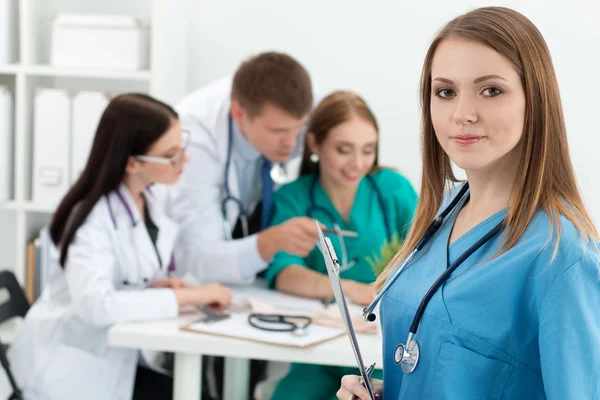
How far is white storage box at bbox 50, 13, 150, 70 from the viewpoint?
115 inches

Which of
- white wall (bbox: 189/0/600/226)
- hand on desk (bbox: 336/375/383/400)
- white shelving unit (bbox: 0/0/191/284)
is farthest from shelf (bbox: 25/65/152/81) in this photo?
hand on desk (bbox: 336/375/383/400)

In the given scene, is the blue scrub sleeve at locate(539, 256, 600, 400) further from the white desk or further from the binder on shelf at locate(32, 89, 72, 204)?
the binder on shelf at locate(32, 89, 72, 204)

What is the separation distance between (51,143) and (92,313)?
116 centimetres

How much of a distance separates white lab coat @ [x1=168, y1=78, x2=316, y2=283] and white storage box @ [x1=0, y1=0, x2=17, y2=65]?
2.76 ft

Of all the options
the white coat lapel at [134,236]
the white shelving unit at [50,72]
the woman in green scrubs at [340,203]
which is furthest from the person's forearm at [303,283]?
the white shelving unit at [50,72]

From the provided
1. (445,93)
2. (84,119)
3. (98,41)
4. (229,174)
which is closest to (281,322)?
(229,174)

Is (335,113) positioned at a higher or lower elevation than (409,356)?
higher

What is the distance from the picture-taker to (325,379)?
89.4 inches

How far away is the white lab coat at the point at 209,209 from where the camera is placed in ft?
7.75

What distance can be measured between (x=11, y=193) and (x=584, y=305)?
8.46 ft

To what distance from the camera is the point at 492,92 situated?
0.96m

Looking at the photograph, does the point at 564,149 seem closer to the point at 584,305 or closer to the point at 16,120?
the point at 584,305

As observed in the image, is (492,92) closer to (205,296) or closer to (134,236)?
(205,296)

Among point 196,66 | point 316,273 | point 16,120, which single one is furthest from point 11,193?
point 316,273
